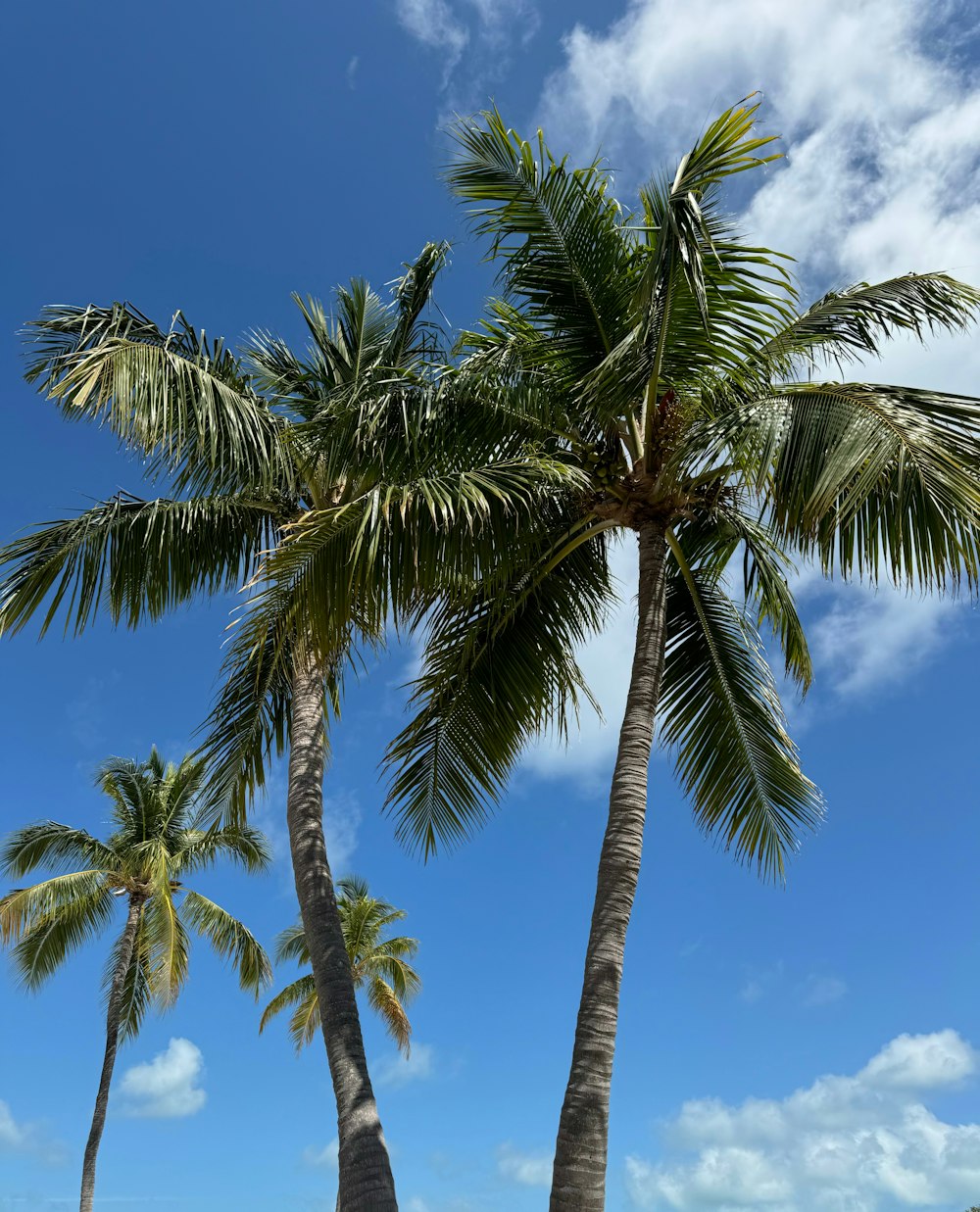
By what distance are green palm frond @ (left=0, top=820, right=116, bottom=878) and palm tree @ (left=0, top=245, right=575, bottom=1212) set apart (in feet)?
40.5

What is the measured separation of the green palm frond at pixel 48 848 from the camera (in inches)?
857

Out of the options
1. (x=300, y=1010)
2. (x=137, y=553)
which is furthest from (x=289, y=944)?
(x=137, y=553)

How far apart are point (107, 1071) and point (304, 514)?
52.4 feet

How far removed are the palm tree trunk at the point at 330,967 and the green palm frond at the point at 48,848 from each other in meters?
13.3

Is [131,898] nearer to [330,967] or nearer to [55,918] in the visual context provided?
[55,918]

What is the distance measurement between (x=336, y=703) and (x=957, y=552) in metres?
6.82

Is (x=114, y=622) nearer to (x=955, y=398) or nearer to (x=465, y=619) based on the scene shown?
(x=465, y=619)

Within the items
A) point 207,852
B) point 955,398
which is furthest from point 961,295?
point 207,852

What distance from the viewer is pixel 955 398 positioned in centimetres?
748

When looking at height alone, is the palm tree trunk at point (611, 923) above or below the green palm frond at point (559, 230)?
below

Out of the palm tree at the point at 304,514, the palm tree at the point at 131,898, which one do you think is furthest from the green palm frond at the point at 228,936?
the palm tree at the point at 304,514

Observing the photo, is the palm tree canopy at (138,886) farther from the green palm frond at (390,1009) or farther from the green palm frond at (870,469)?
the green palm frond at (870,469)

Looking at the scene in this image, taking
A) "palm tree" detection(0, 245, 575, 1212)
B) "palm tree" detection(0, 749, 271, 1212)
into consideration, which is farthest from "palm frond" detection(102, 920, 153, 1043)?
"palm tree" detection(0, 245, 575, 1212)

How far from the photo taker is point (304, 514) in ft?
31.4
